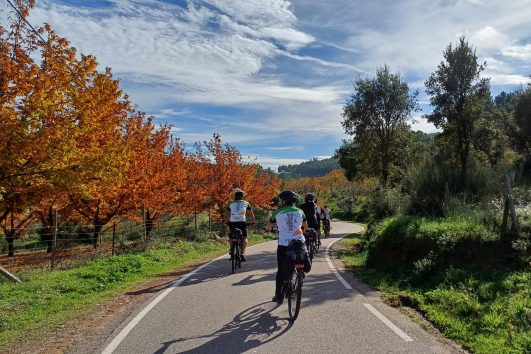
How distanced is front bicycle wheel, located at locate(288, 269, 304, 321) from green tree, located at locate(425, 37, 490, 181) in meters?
20.2

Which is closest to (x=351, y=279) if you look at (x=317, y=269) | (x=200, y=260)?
(x=317, y=269)

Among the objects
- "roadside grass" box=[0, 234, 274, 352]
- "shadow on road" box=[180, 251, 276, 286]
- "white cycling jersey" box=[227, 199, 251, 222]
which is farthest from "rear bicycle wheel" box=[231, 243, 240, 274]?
"roadside grass" box=[0, 234, 274, 352]

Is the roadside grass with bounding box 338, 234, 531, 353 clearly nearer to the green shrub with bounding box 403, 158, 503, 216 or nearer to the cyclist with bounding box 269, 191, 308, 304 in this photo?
the cyclist with bounding box 269, 191, 308, 304

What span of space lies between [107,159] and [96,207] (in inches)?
301

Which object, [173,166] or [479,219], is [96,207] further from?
[479,219]

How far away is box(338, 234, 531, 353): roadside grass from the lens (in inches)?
219

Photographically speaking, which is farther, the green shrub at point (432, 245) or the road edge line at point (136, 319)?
the green shrub at point (432, 245)

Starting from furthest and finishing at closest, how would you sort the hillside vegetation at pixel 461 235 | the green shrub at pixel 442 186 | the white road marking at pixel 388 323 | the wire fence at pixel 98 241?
the wire fence at pixel 98 241
the green shrub at pixel 442 186
the hillside vegetation at pixel 461 235
the white road marking at pixel 388 323

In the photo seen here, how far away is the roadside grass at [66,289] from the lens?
7.23 metres

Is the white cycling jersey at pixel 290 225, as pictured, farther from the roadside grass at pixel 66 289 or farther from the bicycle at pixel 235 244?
the bicycle at pixel 235 244

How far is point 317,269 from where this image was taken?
1211 centimetres

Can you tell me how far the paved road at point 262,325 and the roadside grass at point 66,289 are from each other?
1531 mm

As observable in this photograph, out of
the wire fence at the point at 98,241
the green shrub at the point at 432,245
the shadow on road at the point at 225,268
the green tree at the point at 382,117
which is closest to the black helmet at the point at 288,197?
the green shrub at the point at 432,245

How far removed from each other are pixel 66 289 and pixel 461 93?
74.7 ft
